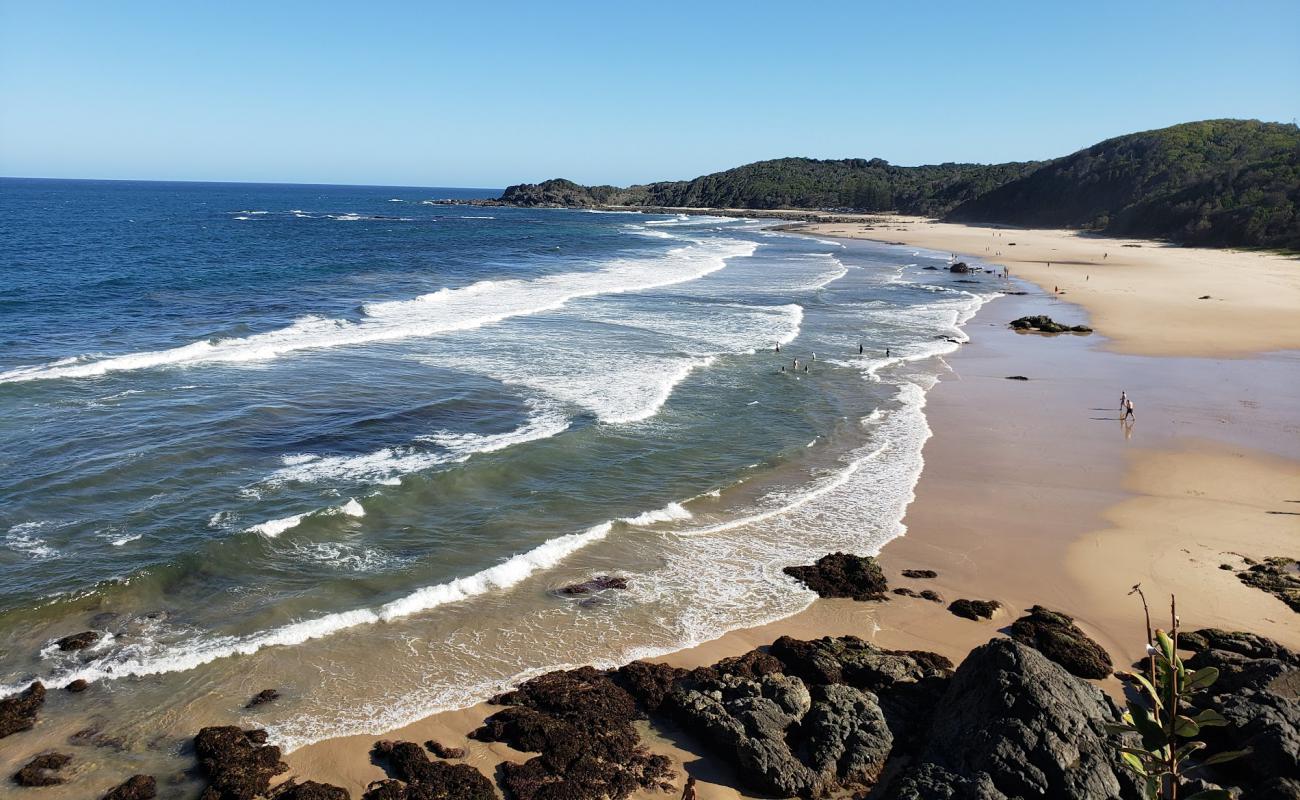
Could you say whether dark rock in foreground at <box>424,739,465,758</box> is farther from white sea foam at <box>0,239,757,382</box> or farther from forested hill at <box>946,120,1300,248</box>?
forested hill at <box>946,120,1300,248</box>

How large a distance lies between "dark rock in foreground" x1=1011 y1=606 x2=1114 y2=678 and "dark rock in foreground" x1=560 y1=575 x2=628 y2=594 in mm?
6093

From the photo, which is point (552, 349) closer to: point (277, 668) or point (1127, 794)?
point (277, 668)

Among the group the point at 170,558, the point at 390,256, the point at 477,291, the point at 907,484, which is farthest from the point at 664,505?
the point at 390,256

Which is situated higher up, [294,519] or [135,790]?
[294,519]

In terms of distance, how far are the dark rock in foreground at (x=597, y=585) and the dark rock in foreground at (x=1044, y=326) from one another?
99.0ft

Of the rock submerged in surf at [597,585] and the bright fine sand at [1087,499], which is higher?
the bright fine sand at [1087,499]

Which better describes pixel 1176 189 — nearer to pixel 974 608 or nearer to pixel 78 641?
pixel 974 608

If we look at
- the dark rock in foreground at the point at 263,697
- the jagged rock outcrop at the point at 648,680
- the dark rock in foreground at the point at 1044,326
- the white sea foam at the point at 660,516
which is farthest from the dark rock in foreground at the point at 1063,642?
the dark rock in foreground at the point at 1044,326

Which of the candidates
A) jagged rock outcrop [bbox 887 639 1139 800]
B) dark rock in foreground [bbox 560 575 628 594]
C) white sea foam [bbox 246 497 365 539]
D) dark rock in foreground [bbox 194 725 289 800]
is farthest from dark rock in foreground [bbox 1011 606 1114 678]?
white sea foam [bbox 246 497 365 539]

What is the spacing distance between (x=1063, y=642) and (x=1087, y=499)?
23.3 feet

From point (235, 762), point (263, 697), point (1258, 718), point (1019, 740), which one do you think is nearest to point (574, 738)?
point (235, 762)

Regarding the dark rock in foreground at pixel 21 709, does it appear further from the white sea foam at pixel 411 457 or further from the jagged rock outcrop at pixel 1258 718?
the jagged rock outcrop at pixel 1258 718

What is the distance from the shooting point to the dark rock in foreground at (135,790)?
8602 millimetres

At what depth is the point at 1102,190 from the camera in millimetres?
101875
